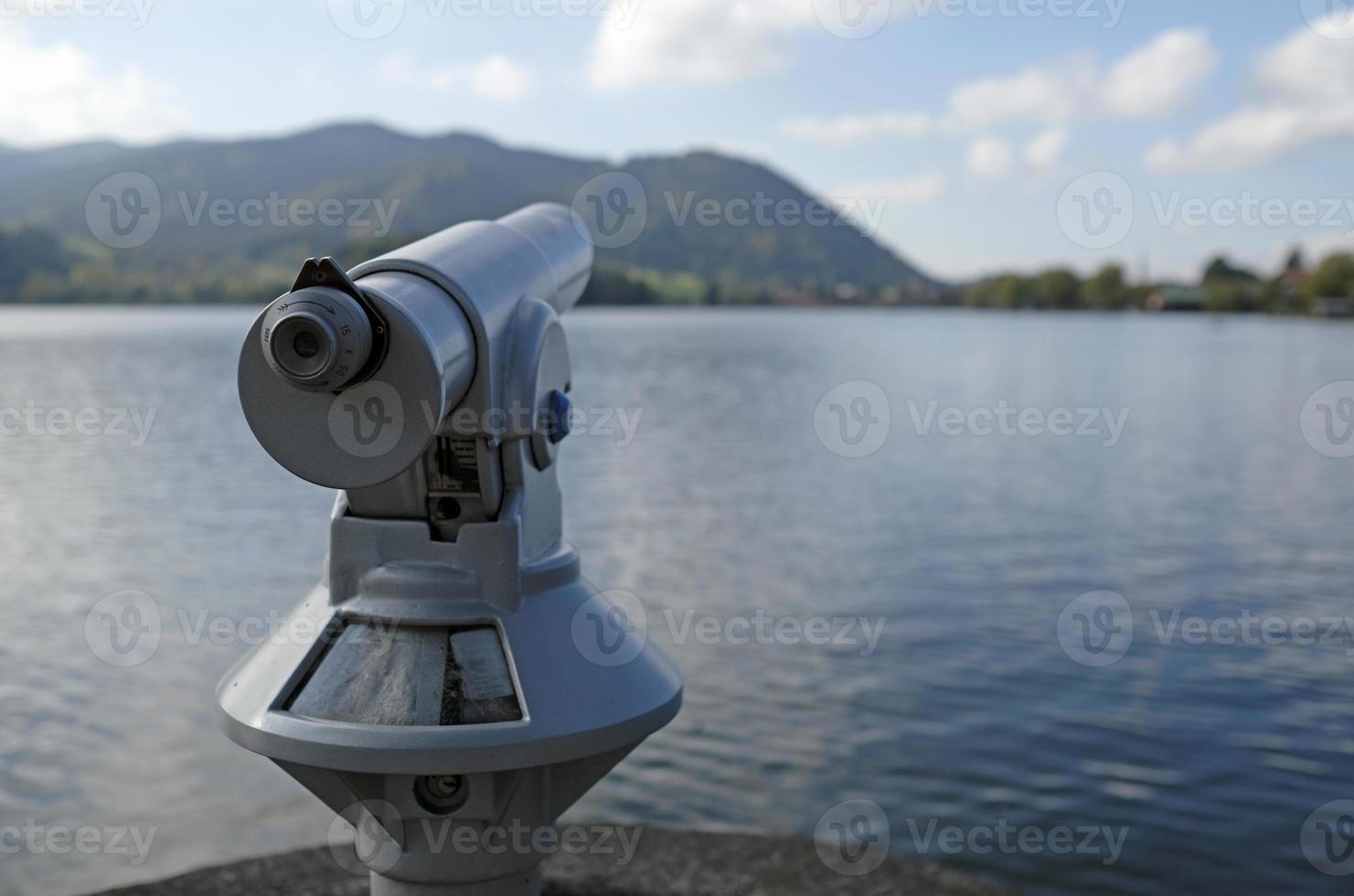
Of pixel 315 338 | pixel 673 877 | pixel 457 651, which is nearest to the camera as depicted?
pixel 315 338

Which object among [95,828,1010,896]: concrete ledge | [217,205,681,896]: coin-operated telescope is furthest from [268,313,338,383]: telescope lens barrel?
[95,828,1010,896]: concrete ledge

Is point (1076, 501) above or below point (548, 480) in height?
below

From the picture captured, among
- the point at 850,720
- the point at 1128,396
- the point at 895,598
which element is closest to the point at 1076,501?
the point at 895,598

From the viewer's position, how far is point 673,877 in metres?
4.39

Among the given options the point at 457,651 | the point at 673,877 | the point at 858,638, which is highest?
the point at 457,651

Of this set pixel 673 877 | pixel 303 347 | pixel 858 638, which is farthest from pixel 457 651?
pixel 858 638

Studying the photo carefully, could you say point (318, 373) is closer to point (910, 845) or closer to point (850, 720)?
point (910, 845)

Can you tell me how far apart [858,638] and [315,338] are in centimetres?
965

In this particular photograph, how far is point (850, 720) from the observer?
30.1 ft

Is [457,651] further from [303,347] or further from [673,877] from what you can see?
Answer: [673,877]

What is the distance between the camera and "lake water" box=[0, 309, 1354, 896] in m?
7.69

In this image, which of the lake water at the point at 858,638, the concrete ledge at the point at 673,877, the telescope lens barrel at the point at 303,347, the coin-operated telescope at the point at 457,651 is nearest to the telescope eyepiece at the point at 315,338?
the telescope lens barrel at the point at 303,347

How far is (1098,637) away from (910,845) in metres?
4.83

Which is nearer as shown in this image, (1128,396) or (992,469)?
(992,469)
